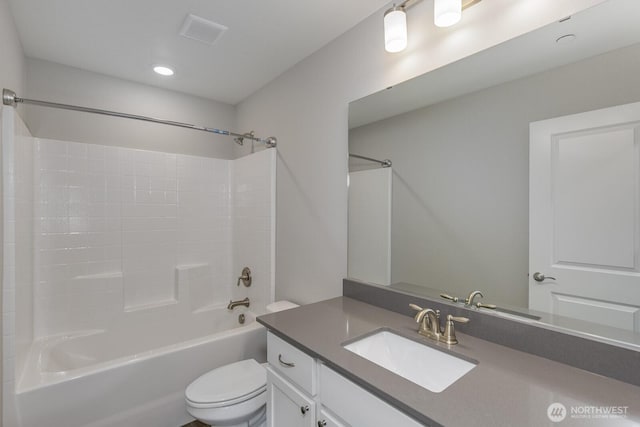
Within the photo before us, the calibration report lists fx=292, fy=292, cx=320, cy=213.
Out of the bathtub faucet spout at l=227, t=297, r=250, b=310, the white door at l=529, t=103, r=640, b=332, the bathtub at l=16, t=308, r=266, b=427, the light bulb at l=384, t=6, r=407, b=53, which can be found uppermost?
the light bulb at l=384, t=6, r=407, b=53

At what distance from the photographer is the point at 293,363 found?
45.3 inches

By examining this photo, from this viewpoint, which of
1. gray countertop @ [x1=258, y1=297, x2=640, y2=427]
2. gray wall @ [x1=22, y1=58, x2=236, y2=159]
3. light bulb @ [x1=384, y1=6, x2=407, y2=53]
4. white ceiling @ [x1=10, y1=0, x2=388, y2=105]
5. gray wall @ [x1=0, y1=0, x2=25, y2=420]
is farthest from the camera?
gray wall @ [x1=22, y1=58, x2=236, y2=159]

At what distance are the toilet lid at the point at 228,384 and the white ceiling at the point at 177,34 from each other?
2.04 m

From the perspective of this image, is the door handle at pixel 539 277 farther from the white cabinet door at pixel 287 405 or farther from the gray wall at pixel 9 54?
the gray wall at pixel 9 54

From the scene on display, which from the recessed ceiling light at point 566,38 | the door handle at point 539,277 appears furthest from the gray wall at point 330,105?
the door handle at point 539,277

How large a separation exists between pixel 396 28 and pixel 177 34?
1.34 metres

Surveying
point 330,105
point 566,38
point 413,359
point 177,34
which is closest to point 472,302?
point 413,359

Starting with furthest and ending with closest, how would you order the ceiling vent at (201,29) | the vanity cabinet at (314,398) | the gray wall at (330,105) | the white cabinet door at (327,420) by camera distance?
1. the ceiling vent at (201,29)
2. the gray wall at (330,105)
3. the white cabinet door at (327,420)
4. the vanity cabinet at (314,398)

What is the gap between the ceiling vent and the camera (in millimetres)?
1667

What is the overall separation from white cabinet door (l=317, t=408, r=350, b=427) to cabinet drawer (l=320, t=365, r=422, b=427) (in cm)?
2

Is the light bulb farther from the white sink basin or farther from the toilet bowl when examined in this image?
the toilet bowl

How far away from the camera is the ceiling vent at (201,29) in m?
1.67

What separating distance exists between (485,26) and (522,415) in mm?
1331

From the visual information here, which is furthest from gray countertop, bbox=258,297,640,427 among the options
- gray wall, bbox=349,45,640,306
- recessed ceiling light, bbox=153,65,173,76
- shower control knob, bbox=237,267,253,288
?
recessed ceiling light, bbox=153,65,173,76
